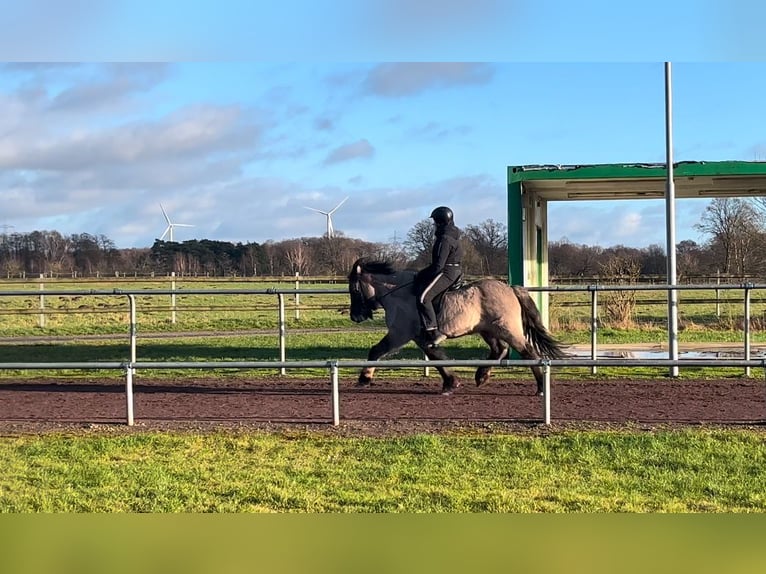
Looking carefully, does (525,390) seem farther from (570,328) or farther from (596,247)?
(596,247)

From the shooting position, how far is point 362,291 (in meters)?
9.59

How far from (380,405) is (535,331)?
6.88 feet

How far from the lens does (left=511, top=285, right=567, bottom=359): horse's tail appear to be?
9.28 meters

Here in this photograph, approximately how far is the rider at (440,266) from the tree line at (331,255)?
10238mm

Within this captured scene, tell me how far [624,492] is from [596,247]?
2649cm

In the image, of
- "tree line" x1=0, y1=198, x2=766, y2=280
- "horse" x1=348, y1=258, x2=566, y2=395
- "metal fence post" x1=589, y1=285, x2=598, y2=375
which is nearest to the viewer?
"horse" x1=348, y1=258, x2=566, y2=395

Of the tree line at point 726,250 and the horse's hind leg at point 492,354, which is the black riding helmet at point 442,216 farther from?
the tree line at point 726,250

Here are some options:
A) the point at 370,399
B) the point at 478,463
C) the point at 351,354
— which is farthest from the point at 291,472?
the point at 351,354

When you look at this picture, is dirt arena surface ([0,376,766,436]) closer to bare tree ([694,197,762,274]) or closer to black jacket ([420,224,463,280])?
black jacket ([420,224,463,280])

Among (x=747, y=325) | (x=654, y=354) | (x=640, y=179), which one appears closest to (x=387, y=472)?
(x=747, y=325)

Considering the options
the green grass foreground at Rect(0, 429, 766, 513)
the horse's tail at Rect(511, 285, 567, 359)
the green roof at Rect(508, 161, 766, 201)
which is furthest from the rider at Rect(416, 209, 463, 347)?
the green roof at Rect(508, 161, 766, 201)

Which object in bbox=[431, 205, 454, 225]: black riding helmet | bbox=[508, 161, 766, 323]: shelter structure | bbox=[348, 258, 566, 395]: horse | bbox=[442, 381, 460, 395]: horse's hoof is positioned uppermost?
bbox=[508, 161, 766, 323]: shelter structure

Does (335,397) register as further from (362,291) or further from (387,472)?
(362,291)

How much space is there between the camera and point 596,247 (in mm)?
30453
